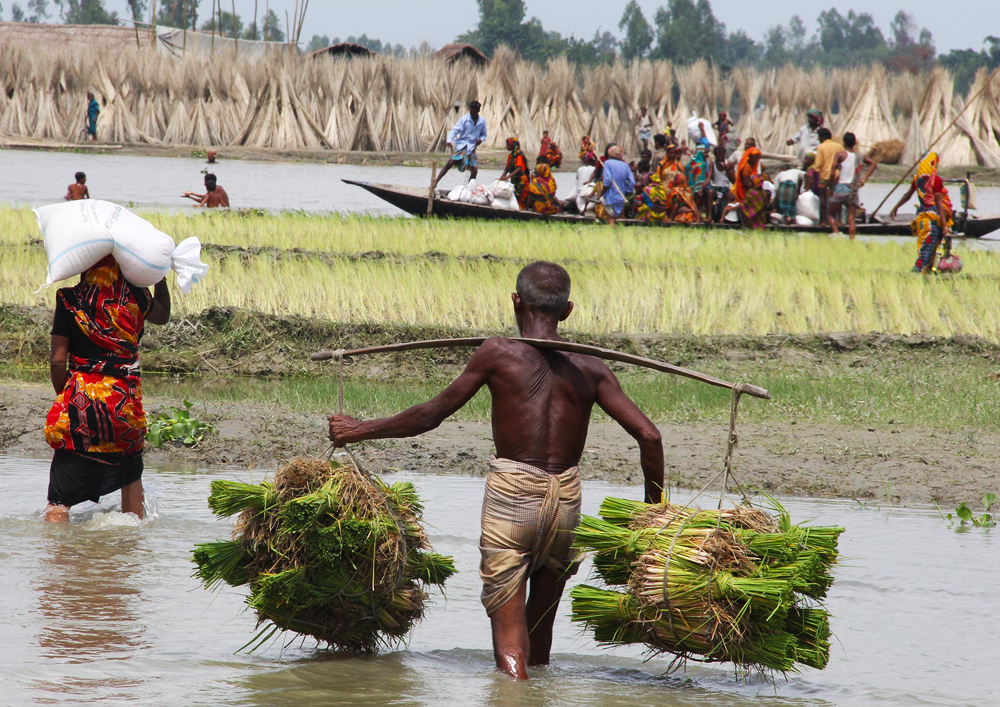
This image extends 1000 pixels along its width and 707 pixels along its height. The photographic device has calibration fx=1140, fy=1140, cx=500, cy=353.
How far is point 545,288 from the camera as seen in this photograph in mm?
3459

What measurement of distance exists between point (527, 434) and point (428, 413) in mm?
305

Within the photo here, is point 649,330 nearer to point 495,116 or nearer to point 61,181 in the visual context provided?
point 61,181

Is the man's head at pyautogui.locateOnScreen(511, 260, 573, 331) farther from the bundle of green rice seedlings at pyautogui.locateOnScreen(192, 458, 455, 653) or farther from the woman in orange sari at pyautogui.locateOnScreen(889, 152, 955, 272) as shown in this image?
the woman in orange sari at pyautogui.locateOnScreen(889, 152, 955, 272)

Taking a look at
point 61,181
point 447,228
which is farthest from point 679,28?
point 447,228

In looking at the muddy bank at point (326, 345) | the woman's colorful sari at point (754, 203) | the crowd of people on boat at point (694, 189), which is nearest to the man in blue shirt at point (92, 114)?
the crowd of people on boat at point (694, 189)

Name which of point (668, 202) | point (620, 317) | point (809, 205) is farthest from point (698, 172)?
point (620, 317)

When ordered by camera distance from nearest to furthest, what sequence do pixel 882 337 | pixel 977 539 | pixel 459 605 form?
1. pixel 459 605
2. pixel 977 539
3. pixel 882 337

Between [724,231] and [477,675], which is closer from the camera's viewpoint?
[477,675]

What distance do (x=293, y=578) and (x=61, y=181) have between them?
22.8 meters

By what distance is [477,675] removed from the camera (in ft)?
12.6

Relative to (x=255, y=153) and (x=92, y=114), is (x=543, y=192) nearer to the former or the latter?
(x=255, y=153)

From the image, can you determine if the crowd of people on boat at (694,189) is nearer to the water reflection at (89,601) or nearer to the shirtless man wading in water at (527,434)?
the water reflection at (89,601)

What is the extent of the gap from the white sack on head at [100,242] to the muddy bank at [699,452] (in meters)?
2.12

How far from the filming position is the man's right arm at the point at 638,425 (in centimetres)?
333
